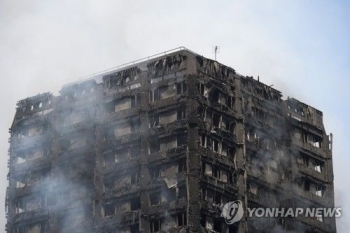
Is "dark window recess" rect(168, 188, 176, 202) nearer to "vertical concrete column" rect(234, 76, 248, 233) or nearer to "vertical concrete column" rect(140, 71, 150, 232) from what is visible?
"vertical concrete column" rect(140, 71, 150, 232)

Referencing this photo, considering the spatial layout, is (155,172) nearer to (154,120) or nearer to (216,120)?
(154,120)

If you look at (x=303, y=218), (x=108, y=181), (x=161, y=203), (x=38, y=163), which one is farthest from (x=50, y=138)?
(x=303, y=218)

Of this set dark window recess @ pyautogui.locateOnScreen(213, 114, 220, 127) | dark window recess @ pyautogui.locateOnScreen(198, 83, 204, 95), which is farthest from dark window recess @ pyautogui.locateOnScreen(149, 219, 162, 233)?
dark window recess @ pyautogui.locateOnScreen(198, 83, 204, 95)

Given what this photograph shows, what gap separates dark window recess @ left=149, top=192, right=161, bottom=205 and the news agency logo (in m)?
8.42

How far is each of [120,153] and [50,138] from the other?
1453 cm

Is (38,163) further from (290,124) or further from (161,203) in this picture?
(290,124)

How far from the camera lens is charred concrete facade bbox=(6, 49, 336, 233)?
14838 cm

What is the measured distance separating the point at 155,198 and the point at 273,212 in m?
20.0

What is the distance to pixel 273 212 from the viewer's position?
6314 inches

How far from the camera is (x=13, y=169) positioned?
167375mm

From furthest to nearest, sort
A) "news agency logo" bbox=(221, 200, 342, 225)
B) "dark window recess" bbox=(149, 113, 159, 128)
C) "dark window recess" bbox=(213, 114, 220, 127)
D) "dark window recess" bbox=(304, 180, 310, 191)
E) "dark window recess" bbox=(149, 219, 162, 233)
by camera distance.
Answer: "dark window recess" bbox=(304, 180, 310, 191)
"dark window recess" bbox=(213, 114, 220, 127)
"dark window recess" bbox=(149, 113, 159, 128)
"news agency logo" bbox=(221, 200, 342, 225)
"dark window recess" bbox=(149, 219, 162, 233)

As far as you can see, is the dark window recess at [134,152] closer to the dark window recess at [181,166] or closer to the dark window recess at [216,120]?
the dark window recess at [181,166]

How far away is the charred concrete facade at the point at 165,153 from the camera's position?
148 m

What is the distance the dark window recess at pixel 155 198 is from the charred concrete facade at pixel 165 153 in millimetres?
130
